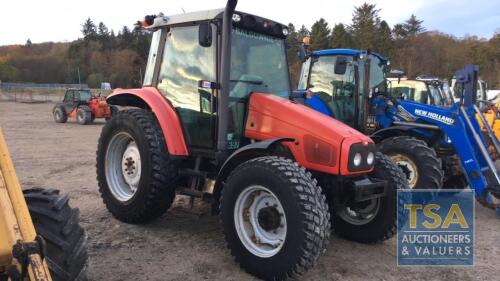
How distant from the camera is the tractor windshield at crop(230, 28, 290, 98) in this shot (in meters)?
4.42

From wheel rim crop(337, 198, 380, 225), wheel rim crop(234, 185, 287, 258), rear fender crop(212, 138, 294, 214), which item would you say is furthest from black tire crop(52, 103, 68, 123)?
wheel rim crop(234, 185, 287, 258)

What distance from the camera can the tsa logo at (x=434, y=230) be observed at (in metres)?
4.43

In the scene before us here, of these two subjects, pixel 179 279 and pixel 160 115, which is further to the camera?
pixel 160 115

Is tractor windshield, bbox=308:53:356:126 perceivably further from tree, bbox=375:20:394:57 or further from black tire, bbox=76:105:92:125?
tree, bbox=375:20:394:57

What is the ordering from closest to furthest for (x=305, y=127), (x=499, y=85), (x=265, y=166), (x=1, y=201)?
(x=1, y=201)
(x=265, y=166)
(x=305, y=127)
(x=499, y=85)

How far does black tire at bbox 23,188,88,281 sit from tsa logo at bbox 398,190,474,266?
10.0 feet

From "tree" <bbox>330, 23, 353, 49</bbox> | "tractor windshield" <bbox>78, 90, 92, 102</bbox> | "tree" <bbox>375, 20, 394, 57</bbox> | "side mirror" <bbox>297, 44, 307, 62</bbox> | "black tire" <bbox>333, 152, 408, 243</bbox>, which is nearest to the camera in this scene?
"black tire" <bbox>333, 152, 408, 243</bbox>

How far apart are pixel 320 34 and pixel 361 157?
53172 mm

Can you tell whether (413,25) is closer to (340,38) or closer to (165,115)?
(340,38)

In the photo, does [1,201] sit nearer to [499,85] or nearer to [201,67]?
[201,67]

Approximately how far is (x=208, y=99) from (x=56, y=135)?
1281cm

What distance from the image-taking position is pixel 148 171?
15.0ft

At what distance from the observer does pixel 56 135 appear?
50.6ft

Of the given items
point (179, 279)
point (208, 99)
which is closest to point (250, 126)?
point (208, 99)
